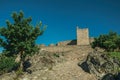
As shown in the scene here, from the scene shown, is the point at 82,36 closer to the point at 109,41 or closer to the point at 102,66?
the point at 109,41

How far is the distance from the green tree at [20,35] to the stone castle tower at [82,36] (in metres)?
35.7

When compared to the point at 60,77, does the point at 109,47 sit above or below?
above

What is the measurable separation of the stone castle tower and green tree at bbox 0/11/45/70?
35.7m

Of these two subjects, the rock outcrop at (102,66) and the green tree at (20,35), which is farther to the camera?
the green tree at (20,35)

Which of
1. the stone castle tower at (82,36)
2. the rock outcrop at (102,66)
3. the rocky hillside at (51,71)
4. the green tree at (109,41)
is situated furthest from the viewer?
the stone castle tower at (82,36)

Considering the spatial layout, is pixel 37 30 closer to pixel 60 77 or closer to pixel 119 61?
pixel 60 77

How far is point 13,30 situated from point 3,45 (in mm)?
2698

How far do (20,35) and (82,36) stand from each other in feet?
127

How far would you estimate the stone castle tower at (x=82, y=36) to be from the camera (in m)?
72.9

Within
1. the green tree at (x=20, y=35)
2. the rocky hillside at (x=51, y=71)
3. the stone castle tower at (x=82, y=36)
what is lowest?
the rocky hillside at (x=51, y=71)

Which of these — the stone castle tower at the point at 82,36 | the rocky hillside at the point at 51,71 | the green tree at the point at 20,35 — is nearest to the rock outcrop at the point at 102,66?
the rocky hillside at the point at 51,71

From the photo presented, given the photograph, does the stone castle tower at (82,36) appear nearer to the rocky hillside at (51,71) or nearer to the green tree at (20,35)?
the rocky hillside at (51,71)

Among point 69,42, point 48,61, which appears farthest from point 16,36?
point 69,42

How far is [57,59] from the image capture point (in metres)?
42.0
